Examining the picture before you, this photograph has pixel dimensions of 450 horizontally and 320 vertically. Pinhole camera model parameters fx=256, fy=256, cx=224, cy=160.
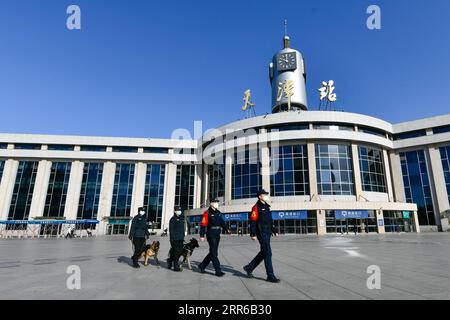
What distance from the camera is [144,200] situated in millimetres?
52719

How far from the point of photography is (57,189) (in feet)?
168

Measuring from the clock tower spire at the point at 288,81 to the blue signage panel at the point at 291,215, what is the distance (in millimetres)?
21559

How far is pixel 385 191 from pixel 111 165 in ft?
170

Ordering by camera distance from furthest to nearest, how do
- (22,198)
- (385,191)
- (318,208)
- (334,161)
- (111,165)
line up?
(111,165)
(22,198)
(385,191)
(334,161)
(318,208)

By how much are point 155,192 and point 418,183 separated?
162 feet

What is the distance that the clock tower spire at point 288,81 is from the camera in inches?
1938

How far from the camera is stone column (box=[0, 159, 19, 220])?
1906 inches

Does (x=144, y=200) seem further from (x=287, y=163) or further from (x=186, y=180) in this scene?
(x=287, y=163)

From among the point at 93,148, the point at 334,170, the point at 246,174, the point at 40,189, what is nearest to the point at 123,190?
the point at 93,148

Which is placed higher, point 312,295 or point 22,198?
point 22,198

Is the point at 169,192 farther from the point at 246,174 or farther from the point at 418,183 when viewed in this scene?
the point at 418,183

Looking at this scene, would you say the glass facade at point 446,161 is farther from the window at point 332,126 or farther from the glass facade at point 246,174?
the glass facade at point 246,174
